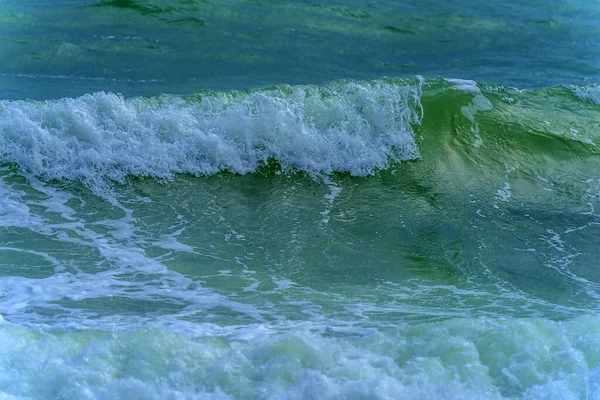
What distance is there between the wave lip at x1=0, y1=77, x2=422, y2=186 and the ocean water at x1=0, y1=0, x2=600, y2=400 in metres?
0.03

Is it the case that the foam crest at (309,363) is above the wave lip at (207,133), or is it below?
below

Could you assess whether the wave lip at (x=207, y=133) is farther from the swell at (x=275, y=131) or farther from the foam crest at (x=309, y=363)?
the foam crest at (x=309, y=363)

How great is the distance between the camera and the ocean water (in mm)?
3889

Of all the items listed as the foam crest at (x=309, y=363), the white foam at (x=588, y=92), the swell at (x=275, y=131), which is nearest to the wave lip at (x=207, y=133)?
the swell at (x=275, y=131)

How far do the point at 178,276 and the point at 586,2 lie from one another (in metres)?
13.5

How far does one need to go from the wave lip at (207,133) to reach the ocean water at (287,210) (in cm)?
3

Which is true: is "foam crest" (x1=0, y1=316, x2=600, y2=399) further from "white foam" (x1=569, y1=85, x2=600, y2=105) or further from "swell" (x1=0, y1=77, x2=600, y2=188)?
"white foam" (x1=569, y1=85, x2=600, y2=105)

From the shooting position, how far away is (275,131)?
7.97 m

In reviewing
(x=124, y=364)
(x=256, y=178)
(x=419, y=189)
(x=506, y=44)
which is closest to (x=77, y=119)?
(x=256, y=178)

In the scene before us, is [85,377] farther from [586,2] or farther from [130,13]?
[586,2]

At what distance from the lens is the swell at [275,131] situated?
7.49 meters

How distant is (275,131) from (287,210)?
4.50 feet

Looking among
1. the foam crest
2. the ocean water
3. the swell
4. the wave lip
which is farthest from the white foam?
the foam crest

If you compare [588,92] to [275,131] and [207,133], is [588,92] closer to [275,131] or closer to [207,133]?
[275,131]
